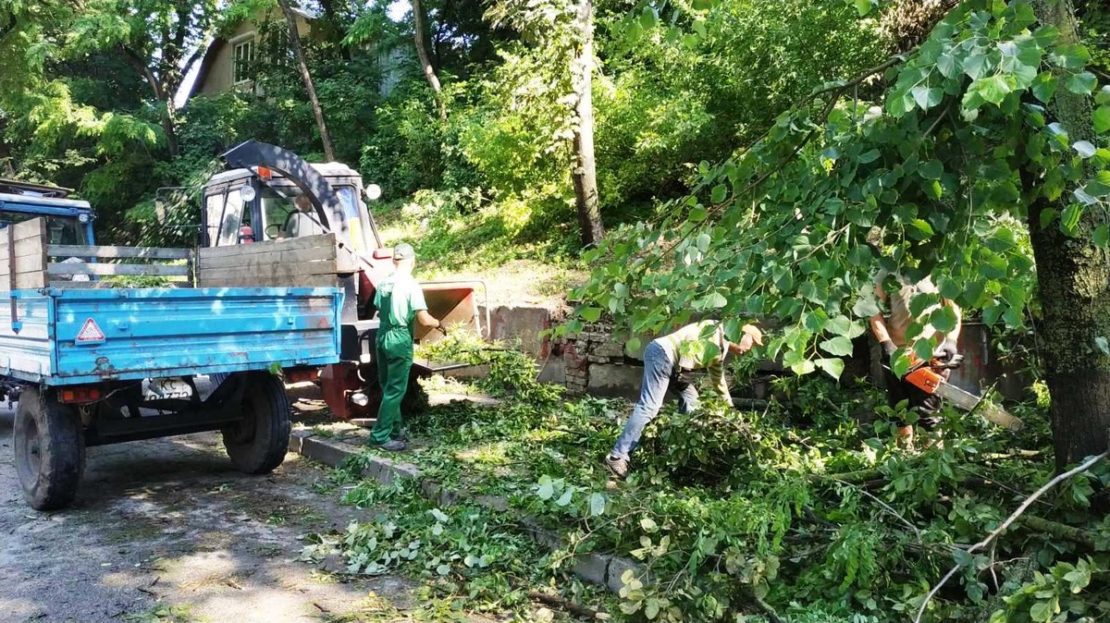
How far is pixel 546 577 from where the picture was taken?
4.54 metres

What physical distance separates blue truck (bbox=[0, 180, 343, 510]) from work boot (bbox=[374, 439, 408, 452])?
0.82m

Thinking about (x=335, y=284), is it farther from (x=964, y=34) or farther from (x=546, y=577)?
(x=964, y=34)

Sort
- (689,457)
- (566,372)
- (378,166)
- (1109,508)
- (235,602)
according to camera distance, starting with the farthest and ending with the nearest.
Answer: (378,166) < (566,372) < (689,457) < (235,602) < (1109,508)

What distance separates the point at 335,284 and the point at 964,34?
571 centimetres

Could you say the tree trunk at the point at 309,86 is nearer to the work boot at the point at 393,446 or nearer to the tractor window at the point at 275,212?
the tractor window at the point at 275,212

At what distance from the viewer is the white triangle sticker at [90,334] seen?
5.30m

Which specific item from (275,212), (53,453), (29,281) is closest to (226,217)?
(275,212)

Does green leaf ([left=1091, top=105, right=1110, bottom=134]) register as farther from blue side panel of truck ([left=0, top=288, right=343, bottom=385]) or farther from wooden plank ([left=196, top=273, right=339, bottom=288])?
wooden plank ([left=196, top=273, right=339, bottom=288])

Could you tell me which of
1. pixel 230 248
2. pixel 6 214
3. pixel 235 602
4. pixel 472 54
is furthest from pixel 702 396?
pixel 472 54

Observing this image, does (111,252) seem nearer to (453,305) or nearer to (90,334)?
(90,334)

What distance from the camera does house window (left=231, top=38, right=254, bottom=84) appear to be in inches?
1070

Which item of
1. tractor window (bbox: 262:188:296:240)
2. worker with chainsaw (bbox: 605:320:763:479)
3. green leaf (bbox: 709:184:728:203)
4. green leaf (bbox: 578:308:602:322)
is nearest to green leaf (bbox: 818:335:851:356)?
green leaf (bbox: 578:308:602:322)

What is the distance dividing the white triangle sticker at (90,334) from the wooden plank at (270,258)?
212cm

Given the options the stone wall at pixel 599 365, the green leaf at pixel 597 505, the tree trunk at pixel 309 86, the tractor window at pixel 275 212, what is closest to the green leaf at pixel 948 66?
the green leaf at pixel 597 505
